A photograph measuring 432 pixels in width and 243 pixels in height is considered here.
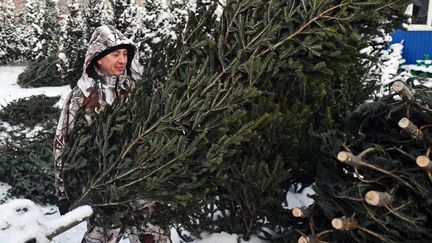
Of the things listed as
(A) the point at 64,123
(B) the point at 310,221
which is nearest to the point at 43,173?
(A) the point at 64,123

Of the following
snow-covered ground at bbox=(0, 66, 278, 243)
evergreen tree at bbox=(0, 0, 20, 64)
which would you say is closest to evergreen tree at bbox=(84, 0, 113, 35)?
snow-covered ground at bbox=(0, 66, 278, 243)

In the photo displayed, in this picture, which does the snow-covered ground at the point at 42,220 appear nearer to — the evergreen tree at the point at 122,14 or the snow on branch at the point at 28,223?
the snow on branch at the point at 28,223

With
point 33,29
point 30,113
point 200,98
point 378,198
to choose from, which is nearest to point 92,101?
point 200,98

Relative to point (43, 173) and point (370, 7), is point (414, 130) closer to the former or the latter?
point (370, 7)

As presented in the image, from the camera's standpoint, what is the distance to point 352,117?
2760 millimetres

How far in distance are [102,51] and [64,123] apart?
50 centimetres

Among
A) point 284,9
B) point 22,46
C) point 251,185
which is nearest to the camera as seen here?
point 284,9

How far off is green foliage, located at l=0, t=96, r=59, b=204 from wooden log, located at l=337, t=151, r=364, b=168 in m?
3.86

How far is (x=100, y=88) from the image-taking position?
2.76 m

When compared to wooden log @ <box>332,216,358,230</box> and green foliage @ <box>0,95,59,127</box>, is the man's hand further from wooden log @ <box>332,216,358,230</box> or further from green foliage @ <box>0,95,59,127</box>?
green foliage @ <box>0,95,59,127</box>

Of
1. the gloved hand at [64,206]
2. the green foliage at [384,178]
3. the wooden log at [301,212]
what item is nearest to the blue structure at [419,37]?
the green foliage at [384,178]

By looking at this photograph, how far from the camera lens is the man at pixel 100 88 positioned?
8.71 feet

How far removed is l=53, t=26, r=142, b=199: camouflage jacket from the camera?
2.65 meters

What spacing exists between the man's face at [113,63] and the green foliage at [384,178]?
1353 millimetres
